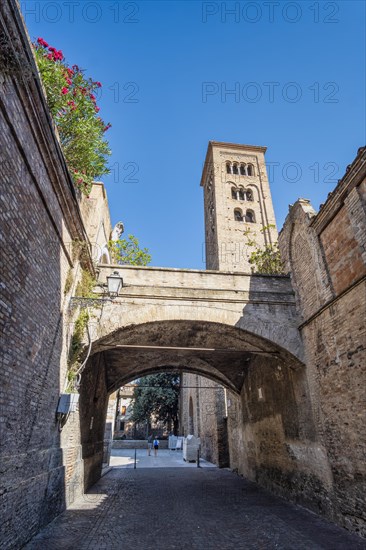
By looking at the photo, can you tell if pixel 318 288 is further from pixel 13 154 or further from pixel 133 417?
pixel 133 417

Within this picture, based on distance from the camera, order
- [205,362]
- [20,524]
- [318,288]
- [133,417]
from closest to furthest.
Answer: [20,524]
[318,288]
[205,362]
[133,417]

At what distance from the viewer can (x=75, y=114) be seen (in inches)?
255

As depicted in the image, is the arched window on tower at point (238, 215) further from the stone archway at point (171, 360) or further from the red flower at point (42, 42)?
the red flower at point (42, 42)

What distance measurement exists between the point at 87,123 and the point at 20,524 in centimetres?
695

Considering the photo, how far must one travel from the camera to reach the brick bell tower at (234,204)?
966 inches

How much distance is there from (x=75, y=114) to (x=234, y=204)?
71.5ft

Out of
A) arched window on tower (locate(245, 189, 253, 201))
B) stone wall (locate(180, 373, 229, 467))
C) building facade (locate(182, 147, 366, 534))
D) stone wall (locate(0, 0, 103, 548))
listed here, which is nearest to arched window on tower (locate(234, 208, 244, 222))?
arched window on tower (locate(245, 189, 253, 201))

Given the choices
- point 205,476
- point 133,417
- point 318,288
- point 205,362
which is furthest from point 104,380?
point 133,417

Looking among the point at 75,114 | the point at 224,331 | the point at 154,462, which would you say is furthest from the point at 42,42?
the point at 154,462

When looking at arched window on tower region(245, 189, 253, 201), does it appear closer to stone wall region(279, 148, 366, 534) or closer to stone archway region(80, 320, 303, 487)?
stone archway region(80, 320, 303, 487)

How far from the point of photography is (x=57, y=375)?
579 centimetres

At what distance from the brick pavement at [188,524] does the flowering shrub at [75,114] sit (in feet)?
21.9

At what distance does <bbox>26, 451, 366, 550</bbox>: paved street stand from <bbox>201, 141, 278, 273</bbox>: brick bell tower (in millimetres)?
16813

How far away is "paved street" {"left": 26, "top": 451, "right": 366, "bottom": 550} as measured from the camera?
4734 millimetres
